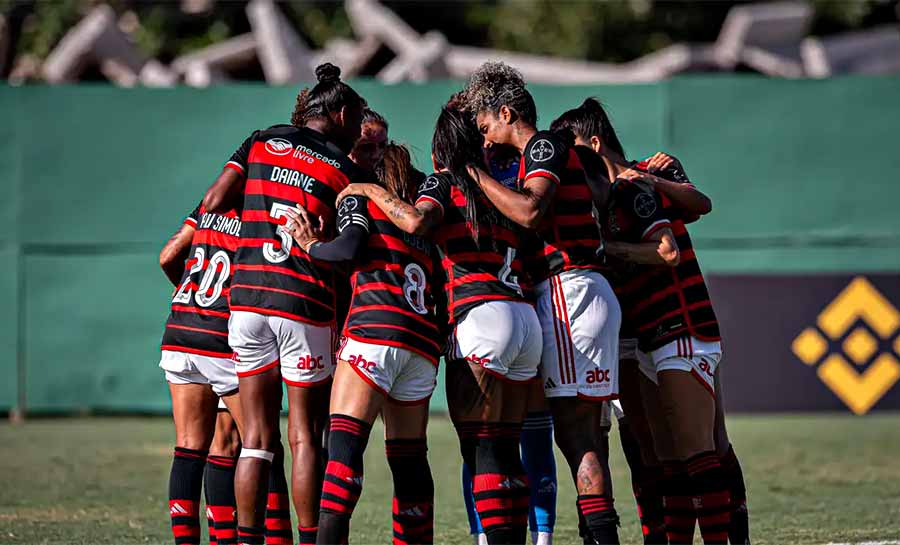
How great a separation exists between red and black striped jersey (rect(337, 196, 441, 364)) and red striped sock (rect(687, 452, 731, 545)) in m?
1.32

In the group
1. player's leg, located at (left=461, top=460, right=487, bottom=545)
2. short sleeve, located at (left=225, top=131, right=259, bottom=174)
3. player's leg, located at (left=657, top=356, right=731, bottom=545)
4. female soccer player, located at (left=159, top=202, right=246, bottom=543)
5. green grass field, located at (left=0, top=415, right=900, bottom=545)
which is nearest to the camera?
player's leg, located at (left=657, top=356, right=731, bottom=545)

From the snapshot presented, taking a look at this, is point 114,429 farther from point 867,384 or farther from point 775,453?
point 867,384

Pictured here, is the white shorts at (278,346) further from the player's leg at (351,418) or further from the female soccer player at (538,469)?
the female soccer player at (538,469)

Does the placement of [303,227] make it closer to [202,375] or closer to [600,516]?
[202,375]

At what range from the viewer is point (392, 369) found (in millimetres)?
5254

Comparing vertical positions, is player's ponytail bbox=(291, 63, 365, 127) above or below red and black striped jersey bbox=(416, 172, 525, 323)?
above

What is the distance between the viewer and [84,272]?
43.5ft

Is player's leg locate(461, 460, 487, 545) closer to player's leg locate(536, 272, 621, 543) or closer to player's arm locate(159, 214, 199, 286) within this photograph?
player's leg locate(536, 272, 621, 543)

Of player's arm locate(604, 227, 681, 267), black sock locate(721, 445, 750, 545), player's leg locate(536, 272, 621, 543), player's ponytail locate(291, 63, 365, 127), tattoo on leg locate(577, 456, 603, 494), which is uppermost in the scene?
player's ponytail locate(291, 63, 365, 127)

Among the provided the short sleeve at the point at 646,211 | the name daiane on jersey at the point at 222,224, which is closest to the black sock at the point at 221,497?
the name daiane on jersey at the point at 222,224

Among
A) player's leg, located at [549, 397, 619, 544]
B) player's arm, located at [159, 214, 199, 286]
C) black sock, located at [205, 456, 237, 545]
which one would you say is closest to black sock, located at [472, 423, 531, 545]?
player's leg, located at [549, 397, 619, 544]

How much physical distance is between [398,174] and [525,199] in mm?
614

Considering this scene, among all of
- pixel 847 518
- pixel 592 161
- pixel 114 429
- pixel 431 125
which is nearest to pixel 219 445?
pixel 592 161

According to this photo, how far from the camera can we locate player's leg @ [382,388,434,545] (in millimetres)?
5418
